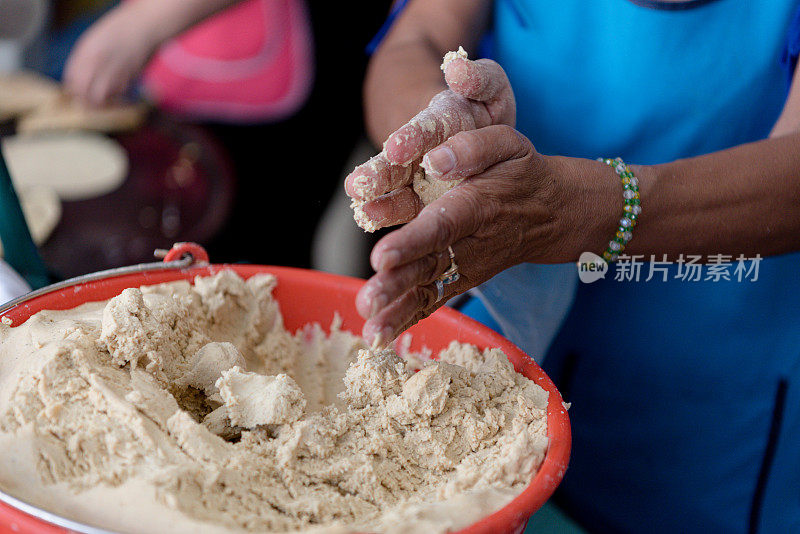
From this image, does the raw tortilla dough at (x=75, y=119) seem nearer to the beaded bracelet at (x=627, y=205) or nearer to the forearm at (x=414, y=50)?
the forearm at (x=414, y=50)

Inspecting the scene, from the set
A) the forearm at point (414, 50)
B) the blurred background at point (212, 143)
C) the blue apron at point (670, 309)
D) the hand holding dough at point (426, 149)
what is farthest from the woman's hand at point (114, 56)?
the hand holding dough at point (426, 149)

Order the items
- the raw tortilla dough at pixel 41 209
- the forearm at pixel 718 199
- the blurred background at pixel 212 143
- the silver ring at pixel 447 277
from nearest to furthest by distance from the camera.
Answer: the silver ring at pixel 447 277 → the forearm at pixel 718 199 → the raw tortilla dough at pixel 41 209 → the blurred background at pixel 212 143

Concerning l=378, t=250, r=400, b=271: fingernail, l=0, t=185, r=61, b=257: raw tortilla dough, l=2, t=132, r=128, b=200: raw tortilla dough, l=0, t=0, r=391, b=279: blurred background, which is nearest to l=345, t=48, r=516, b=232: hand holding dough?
l=378, t=250, r=400, b=271: fingernail

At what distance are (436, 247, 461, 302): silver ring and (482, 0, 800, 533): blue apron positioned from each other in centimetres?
22

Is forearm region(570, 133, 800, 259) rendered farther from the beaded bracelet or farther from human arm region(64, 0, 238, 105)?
human arm region(64, 0, 238, 105)

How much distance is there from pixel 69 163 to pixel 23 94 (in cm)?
24

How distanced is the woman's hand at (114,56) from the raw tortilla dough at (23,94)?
56 centimetres

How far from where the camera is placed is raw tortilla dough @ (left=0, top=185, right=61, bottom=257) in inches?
60.2

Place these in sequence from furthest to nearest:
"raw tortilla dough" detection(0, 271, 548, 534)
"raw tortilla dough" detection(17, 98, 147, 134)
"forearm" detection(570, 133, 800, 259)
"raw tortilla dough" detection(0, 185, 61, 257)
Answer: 1. "raw tortilla dough" detection(17, 98, 147, 134)
2. "raw tortilla dough" detection(0, 185, 61, 257)
3. "forearm" detection(570, 133, 800, 259)
4. "raw tortilla dough" detection(0, 271, 548, 534)

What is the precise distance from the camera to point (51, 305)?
2.20 feet

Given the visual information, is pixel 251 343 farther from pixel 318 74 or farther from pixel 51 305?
pixel 318 74

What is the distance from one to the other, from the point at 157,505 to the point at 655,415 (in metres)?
0.78

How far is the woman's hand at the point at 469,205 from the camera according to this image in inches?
21.0

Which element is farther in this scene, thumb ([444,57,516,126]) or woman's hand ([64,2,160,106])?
woman's hand ([64,2,160,106])
